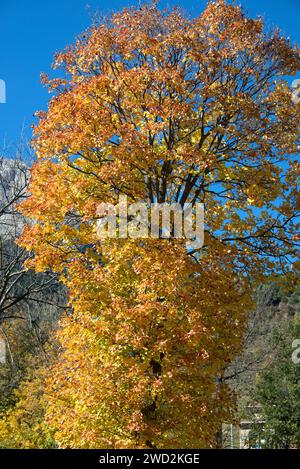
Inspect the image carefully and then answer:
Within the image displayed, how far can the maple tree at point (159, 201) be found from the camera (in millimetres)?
10289

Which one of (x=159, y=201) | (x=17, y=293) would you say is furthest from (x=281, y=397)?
(x=159, y=201)

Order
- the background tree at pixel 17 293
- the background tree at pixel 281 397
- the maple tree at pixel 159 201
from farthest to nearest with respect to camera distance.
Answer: the background tree at pixel 281 397
the background tree at pixel 17 293
the maple tree at pixel 159 201

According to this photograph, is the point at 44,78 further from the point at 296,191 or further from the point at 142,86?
the point at 296,191

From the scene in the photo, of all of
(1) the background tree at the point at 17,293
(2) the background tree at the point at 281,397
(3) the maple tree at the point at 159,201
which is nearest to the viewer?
(3) the maple tree at the point at 159,201

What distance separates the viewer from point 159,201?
12219 millimetres

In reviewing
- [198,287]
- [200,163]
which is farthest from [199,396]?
[200,163]

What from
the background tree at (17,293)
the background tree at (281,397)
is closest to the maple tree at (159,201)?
the background tree at (17,293)

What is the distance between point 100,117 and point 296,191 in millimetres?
4771

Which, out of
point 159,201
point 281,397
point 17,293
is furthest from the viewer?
point 281,397

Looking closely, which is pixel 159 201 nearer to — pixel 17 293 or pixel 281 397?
pixel 17 293

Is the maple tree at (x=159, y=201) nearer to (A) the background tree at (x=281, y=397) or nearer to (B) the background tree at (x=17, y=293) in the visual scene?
(B) the background tree at (x=17, y=293)

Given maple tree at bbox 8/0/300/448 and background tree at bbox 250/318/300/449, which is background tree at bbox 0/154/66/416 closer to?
maple tree at bbox 8/0/300/448

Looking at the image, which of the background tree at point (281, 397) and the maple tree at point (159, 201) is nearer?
the maple tree at point (159, 201)

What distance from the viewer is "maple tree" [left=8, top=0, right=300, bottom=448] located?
10289mm
